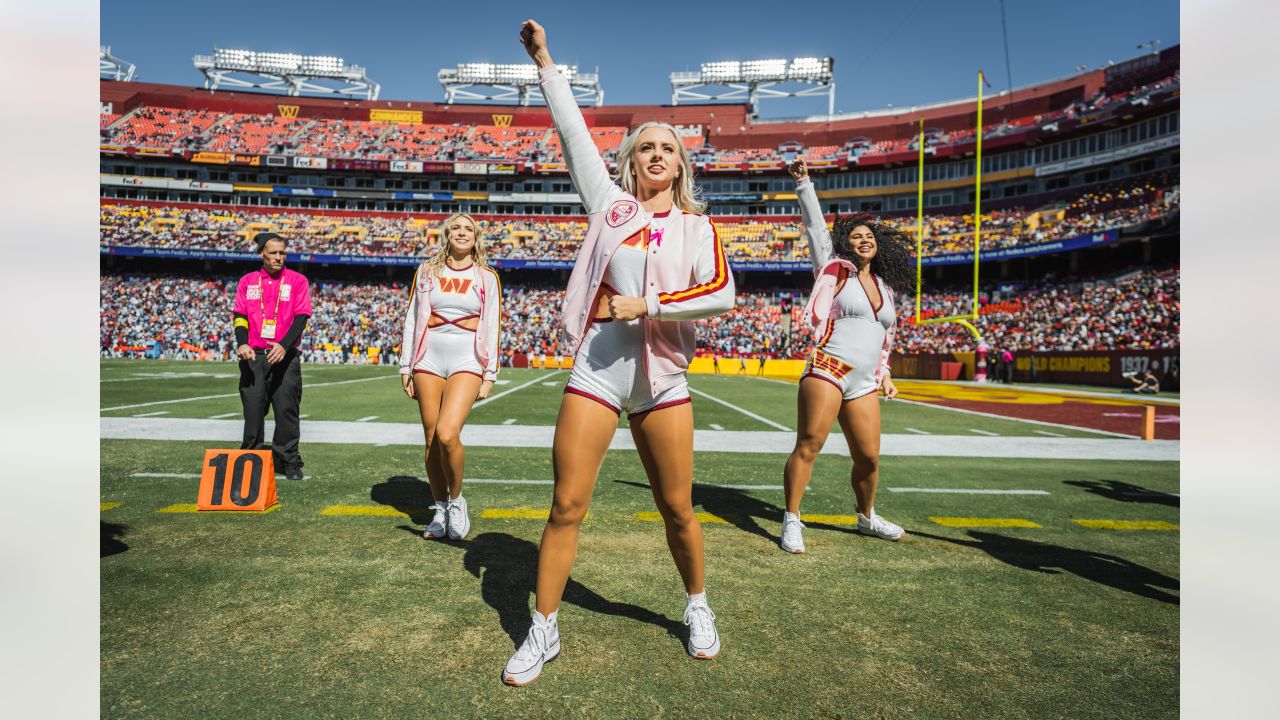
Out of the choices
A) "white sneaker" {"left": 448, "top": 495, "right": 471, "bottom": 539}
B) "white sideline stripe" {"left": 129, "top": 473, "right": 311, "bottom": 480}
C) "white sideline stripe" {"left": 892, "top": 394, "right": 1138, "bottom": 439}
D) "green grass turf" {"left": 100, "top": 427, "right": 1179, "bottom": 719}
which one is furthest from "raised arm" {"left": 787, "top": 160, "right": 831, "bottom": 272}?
"white sideline stripe" {"left": 892, "top": 394, "right": 1138, "bottom": 439}

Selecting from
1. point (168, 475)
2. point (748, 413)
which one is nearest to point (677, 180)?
point (168, 475)

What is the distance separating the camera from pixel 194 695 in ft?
7.38

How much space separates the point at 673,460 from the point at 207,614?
7.06 ft

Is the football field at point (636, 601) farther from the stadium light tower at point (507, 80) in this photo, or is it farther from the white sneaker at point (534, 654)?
the stadium light tower at point (507, 80)

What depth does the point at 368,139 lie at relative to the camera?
60656mm

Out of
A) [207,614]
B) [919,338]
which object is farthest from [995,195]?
[207,614]

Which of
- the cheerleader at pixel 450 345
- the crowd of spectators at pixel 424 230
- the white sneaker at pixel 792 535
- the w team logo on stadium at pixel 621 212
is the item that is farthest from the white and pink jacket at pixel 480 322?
the crowd of spectators at pixel 424 230

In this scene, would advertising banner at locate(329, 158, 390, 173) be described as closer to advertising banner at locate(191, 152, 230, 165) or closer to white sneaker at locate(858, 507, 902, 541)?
advertising banner at locate(191, 152, 230, 165)

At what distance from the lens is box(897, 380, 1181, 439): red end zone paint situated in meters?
12.0

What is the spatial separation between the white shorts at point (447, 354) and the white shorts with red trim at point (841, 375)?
2228mm

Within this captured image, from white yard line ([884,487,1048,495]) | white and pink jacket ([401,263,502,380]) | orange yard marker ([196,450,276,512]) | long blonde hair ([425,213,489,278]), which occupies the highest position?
long blonde hair ([425,213,489,278])

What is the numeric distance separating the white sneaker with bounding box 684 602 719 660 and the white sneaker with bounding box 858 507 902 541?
2131 mm

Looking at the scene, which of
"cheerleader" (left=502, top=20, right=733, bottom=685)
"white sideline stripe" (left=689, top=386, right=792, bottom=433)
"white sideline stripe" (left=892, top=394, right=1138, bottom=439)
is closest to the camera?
"cheerleader" (left=502, top=20, right=733, bottom=685)
